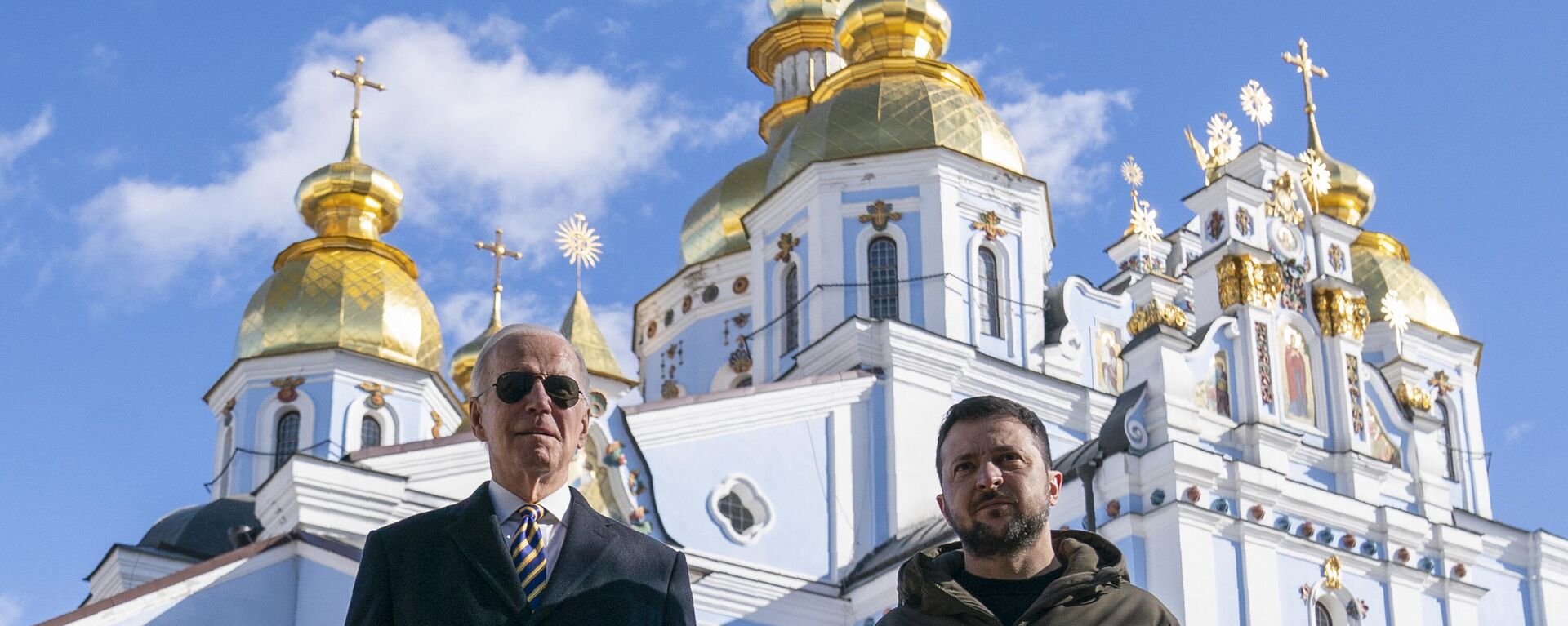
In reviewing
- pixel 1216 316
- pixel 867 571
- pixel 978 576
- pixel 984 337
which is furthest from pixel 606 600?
pixel 984 337

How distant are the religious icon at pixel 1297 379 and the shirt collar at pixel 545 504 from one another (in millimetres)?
16309

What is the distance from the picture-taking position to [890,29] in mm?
24641

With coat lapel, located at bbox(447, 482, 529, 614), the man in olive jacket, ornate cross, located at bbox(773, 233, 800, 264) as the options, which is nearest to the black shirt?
the man in olive jacket

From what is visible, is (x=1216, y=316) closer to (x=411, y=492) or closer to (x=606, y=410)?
(x=606, y=410)

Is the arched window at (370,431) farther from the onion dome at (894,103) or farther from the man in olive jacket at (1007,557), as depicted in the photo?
the man in olive jacket at (1007,557)

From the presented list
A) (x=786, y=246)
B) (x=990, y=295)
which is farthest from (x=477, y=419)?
(x=786, y=246)

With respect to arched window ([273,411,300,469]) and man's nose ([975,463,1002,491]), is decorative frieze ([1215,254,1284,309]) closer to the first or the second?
arched window ([273,411,300,469])

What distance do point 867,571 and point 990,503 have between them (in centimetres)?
1470

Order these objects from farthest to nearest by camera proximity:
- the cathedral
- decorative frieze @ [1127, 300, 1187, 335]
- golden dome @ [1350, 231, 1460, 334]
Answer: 1. golden dome @ [1350, 231, 1460, 334]
2. decorative frieze @ [1127, 300, 1187, 335]
3. the cathedral

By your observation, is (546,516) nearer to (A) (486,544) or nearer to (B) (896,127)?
(A) (486,544)

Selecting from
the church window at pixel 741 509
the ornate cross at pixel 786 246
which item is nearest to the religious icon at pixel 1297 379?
the church window at pixel 741 509

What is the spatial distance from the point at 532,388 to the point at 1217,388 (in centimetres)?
1581

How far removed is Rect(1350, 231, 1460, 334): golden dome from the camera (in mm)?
29797

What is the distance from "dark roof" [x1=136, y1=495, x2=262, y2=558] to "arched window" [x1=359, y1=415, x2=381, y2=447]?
1.88m
